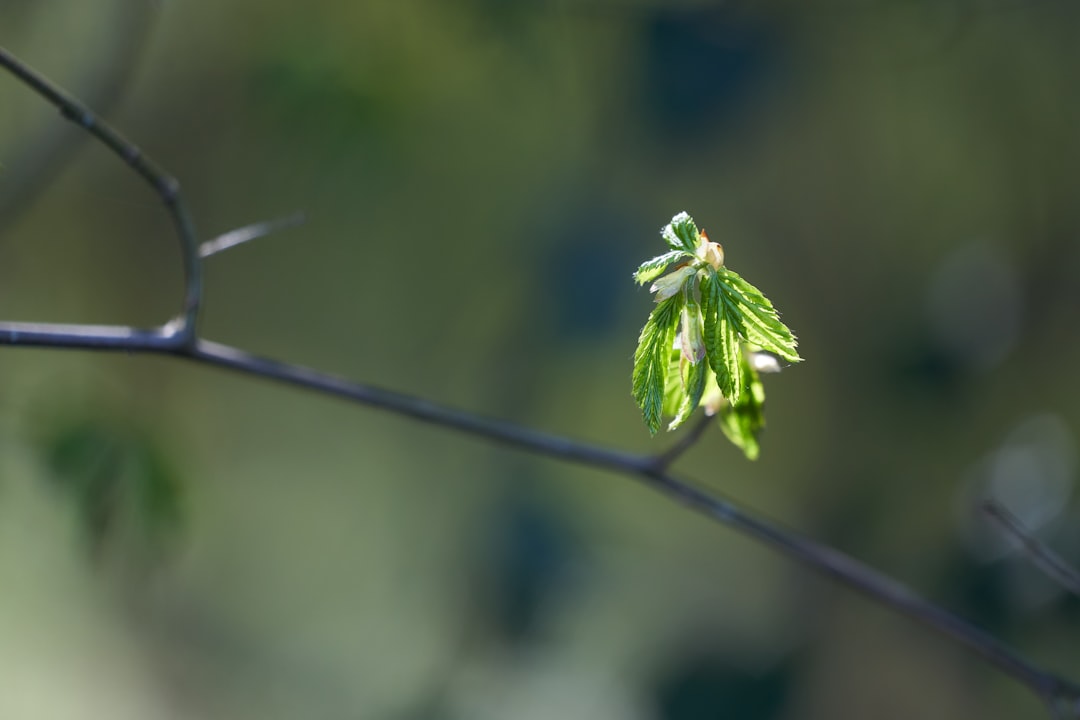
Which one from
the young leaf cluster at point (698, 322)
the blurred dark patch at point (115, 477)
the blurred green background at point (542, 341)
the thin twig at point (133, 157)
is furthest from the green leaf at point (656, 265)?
the blurred green background at point (542, 341)

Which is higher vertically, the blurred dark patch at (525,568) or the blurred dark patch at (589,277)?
the blurred dark patch at (589,277)

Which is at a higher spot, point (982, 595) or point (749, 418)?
point (749, 418)

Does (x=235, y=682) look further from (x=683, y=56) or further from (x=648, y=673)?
(x=683, y=56)

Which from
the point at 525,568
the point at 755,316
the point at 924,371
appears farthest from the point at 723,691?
the point at 755,316

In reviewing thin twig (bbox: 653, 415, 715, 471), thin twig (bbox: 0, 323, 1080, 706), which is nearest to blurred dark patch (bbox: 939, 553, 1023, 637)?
thin twig (bbox: 0, 323, 1080, 706)

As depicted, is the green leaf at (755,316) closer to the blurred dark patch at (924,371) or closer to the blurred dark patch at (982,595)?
the blurred dark patch at (982,595)

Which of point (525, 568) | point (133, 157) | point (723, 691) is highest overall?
point (133, 157)

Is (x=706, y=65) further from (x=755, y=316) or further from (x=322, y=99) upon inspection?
(x=755, y=316)

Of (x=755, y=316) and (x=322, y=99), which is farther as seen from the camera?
(x=322, y=99)
